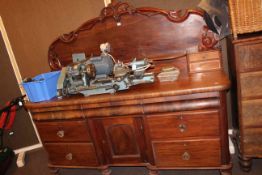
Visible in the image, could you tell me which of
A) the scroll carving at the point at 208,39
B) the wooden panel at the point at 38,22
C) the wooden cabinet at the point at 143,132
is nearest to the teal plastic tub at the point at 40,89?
the wooden cabinet at the point at 143,132

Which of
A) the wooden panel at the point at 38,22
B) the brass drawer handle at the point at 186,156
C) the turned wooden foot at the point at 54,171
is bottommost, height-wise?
the turned wooden foot at the point at 54,171

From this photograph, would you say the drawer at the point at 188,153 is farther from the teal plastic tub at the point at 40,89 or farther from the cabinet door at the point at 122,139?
the teal plastic tub at the point at 40,89

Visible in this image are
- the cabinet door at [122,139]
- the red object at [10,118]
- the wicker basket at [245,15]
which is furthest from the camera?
the red object at [10,118]

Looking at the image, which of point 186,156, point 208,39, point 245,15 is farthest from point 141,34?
point 186,156

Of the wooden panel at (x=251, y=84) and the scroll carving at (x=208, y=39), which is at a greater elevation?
the scroll carving at (x=208, y=39)

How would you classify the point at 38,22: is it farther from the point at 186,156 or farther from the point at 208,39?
the point at 186,156

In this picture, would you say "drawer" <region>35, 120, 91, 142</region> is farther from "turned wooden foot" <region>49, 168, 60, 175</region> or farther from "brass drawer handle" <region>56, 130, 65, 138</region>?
"turned wooden foot" <region>49, 168, 60, 175</region>

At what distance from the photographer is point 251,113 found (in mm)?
1479

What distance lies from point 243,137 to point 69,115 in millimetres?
1232

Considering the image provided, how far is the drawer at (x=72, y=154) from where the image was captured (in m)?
1.75

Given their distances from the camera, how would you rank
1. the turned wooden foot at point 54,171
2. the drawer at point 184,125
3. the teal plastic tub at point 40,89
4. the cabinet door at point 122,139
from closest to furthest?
the drawer at point 184,125 < the cabinet door at point 122,139 < the teal plastic tub at point 40,89 < the turned wooden foot at point 54,171

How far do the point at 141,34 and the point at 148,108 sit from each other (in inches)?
25.9

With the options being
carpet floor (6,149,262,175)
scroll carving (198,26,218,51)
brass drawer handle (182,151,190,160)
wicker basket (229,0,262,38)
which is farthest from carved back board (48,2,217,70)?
carpet floor (6,149,262,175)

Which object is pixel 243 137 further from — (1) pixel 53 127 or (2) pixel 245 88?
(1) pixel 53 127
